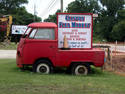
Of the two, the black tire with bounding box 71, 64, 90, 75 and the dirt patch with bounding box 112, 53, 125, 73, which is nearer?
the black tire with bounding box 71, 64, 90, 75

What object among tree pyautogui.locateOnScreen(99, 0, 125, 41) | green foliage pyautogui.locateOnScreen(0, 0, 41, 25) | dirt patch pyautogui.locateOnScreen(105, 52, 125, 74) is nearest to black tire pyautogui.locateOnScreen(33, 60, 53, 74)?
dirt patch pyautogui.locateOnScreen(105, 52, 125, 74)

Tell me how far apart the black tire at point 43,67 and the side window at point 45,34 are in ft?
3.61

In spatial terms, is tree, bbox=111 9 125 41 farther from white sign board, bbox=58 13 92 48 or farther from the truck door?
the truck door

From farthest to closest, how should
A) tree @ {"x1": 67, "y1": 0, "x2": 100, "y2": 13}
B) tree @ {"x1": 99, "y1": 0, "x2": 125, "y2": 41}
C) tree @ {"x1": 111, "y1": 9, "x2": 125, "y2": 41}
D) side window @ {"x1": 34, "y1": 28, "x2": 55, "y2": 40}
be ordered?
tree @ {"x1": 67, "y1": 0, "x2": 100, "y2": 13} < tree @ {"x1": 99, "y1": 0, "x2": 125, "y2": 41} < tree @ {"x1": 111, "y1": 9, "x2": 125, "y2": 41} < side window @ {"x1": 34, "y1": 28, "x2": 55, "y2": 40}

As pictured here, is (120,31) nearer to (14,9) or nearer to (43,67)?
(14,9)

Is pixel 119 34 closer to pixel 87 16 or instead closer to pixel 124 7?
pixel 124 7

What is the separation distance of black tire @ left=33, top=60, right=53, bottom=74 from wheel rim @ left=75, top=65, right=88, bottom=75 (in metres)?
1.21

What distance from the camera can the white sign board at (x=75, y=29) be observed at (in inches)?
387

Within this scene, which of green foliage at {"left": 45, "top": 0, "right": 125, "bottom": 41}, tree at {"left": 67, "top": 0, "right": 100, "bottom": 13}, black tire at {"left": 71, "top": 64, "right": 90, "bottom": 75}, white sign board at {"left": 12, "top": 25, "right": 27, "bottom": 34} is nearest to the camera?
black tire at {"left": 71, "top": 64, "right": 90, "bottom": 75}

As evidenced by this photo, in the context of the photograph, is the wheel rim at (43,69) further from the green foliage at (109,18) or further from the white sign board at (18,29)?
the green foliage at (109,18)

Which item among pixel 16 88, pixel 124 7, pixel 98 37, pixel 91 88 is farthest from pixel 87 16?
pixel 98 37

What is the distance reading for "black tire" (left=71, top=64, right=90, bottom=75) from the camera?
952 centimetres

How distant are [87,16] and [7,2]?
2847 inches

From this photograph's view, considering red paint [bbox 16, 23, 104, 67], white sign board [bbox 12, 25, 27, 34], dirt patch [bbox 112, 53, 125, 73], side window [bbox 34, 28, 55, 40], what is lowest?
dirt patch [bbox 112, 53, 125, 73]
